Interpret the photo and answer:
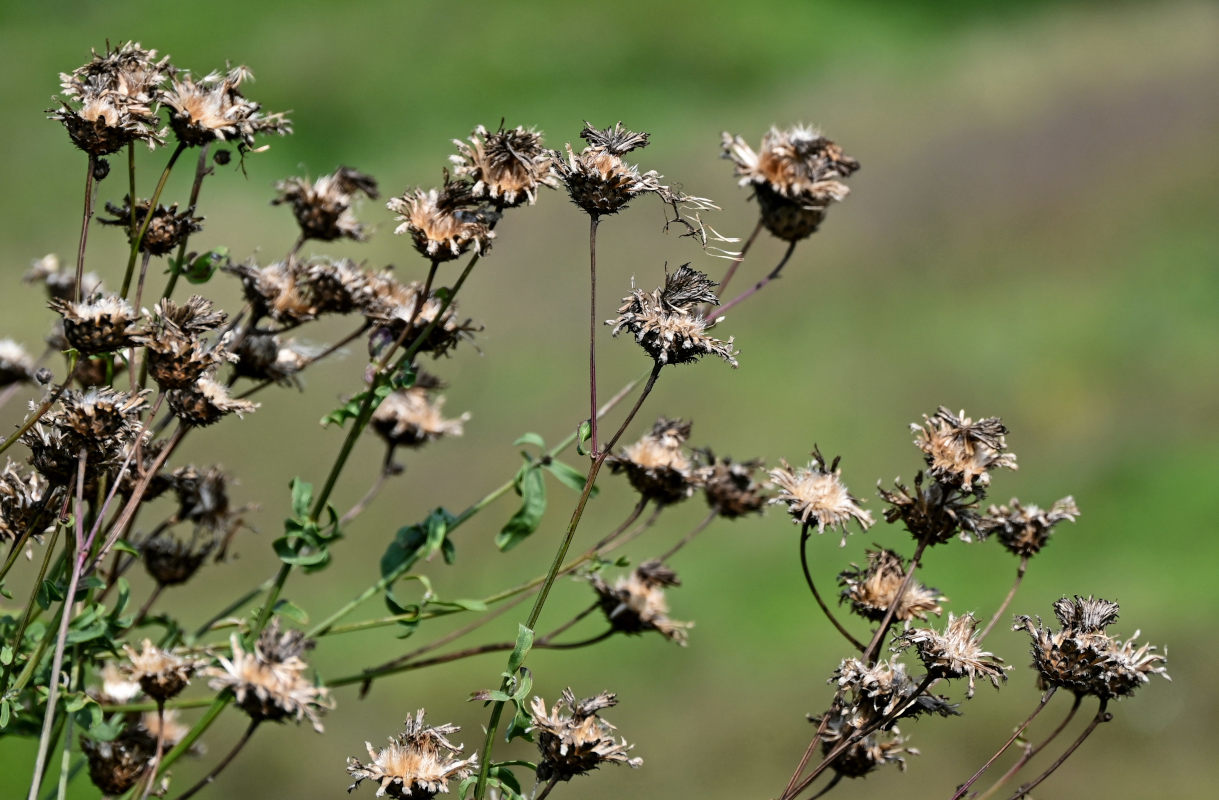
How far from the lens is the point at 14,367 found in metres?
0.90

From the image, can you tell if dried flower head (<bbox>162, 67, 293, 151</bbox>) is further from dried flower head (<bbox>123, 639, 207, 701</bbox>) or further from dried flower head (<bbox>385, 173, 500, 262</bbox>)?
dried flower head (<bbox>123, 639, 207, 701</bbox>)

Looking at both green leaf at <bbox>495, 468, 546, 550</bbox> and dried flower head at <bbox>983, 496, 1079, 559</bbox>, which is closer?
dried flower head at <bbox>983, 496, 1079, 559</bbox>

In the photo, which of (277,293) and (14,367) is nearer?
(277,293)

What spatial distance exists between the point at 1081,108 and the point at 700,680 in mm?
2451

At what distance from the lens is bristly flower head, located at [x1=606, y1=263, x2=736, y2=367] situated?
0.58 metres

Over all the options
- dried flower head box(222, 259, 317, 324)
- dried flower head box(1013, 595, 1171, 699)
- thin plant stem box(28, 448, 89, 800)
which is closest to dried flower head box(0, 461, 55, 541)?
thin plant stem box(28, 448, 89, 800)

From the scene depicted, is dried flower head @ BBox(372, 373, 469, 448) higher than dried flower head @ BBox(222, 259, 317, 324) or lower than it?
higher

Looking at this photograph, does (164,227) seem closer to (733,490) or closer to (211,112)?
(211,112)

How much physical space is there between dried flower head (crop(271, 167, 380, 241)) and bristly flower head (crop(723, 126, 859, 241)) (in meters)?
0.25

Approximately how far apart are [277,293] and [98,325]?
0.14 metres

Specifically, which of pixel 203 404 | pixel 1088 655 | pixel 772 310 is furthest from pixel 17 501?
pixel 772 310

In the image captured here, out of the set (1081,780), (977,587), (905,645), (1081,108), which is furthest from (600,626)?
(1081,108)

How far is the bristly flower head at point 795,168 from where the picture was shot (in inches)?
28.8

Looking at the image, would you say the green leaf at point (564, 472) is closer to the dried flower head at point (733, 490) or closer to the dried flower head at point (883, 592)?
the dried flower head at point (733, 490)
